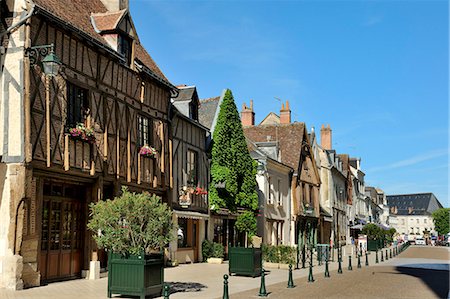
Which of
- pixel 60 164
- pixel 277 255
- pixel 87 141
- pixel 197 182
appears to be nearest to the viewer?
pixel 60 164

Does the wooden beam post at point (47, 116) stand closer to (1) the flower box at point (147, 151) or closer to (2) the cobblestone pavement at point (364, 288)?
(1) the flower box at point (147, 151)

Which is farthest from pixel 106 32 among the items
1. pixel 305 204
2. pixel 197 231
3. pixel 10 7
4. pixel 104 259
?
pixel 305 204

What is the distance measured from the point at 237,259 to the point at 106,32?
841cm

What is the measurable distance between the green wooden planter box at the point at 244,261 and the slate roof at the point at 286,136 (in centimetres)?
1842

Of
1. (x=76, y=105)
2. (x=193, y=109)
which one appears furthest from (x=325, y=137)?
(x=76, y=105)

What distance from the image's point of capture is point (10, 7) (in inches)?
532

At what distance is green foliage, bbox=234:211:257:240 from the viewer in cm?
2627

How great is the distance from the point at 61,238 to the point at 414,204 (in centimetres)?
13953

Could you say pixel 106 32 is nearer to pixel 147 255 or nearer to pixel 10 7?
pixel 10 7

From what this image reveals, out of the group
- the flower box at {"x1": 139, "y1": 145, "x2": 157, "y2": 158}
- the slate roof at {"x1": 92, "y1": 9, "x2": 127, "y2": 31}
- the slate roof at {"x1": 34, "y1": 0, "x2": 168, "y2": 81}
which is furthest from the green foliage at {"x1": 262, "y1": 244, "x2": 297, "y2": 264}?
the slate roof at {"x1": 92, "y1": 9, "x2": 127, "y2": 31}

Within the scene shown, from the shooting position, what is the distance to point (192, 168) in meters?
22.9

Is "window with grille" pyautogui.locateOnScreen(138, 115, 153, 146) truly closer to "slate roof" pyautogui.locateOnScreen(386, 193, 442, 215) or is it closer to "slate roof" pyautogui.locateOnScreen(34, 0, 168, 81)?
"slate roof" pyautogui.locateOnScreen(34, 0, 168, 81)

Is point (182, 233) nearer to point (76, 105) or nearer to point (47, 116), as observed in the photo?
point (76, 105)

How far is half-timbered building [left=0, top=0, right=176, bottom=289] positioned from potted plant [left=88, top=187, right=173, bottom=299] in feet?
8.21
